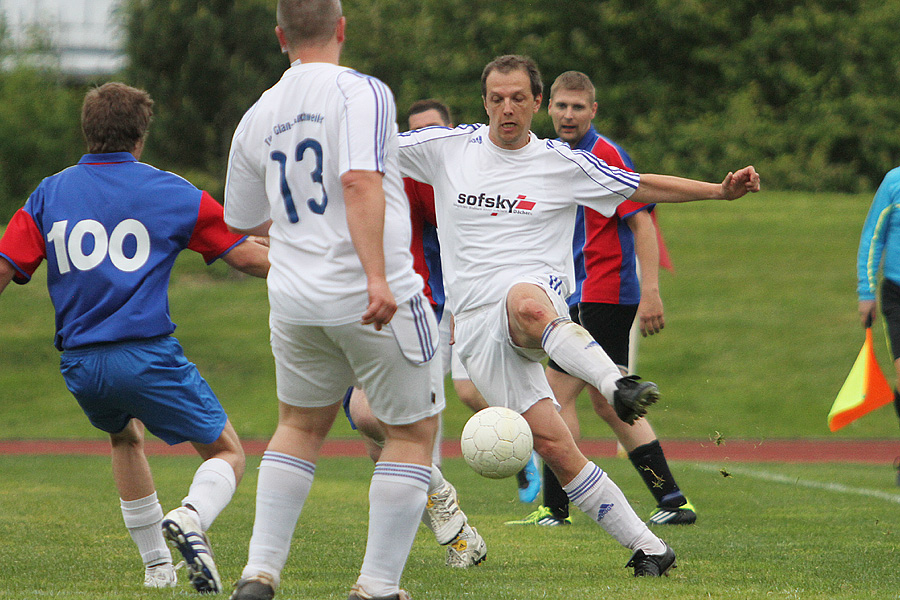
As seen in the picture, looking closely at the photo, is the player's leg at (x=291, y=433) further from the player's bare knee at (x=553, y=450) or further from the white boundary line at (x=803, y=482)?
the white boundary line at (x=803, y=482)

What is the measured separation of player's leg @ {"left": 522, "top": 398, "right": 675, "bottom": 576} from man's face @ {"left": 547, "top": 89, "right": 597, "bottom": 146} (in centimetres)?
253

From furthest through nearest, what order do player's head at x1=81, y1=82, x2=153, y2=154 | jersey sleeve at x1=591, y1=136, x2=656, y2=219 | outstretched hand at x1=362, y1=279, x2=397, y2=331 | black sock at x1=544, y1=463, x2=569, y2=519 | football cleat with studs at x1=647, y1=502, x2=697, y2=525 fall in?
black sock at x1=544, y1=463, x2=569, y2=519
football cleat with studs at x1=647, y1=502, x2=697, y2=525
jersey sleeve at x1=591, y1=136, x2=656, y2=219
player's head at x1=81, y1=82, x2=153, y2=154
outstretched hand at x1=362, y1=279, x2=397, y2=331

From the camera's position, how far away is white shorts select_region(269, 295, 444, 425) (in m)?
3.50

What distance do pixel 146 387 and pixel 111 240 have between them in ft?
1.87

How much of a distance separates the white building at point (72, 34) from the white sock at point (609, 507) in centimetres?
2505

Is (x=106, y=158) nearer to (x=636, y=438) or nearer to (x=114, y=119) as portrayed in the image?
(x=114, y=119)

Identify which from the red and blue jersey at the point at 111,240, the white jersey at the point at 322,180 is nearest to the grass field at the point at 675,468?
the red and blue jersey at the point at 111,240

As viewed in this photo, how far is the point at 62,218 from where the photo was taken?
13.7 ft

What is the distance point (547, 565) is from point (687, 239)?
756 inches

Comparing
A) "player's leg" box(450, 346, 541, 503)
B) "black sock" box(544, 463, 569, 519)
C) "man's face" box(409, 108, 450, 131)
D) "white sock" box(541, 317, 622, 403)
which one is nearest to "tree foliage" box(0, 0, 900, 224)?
"player's leg" box(450, 346, 541, 503)

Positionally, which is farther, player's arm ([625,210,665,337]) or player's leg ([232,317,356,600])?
player's arm ([625,210,665,337])

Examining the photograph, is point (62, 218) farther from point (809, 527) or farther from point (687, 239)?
point (687, 239)

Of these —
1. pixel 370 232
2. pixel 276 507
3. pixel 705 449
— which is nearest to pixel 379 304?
pixel 370 232

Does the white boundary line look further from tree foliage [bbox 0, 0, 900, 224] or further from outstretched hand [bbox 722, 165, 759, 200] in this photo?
tree foliage [bbox 0, 0, 900, 224]
